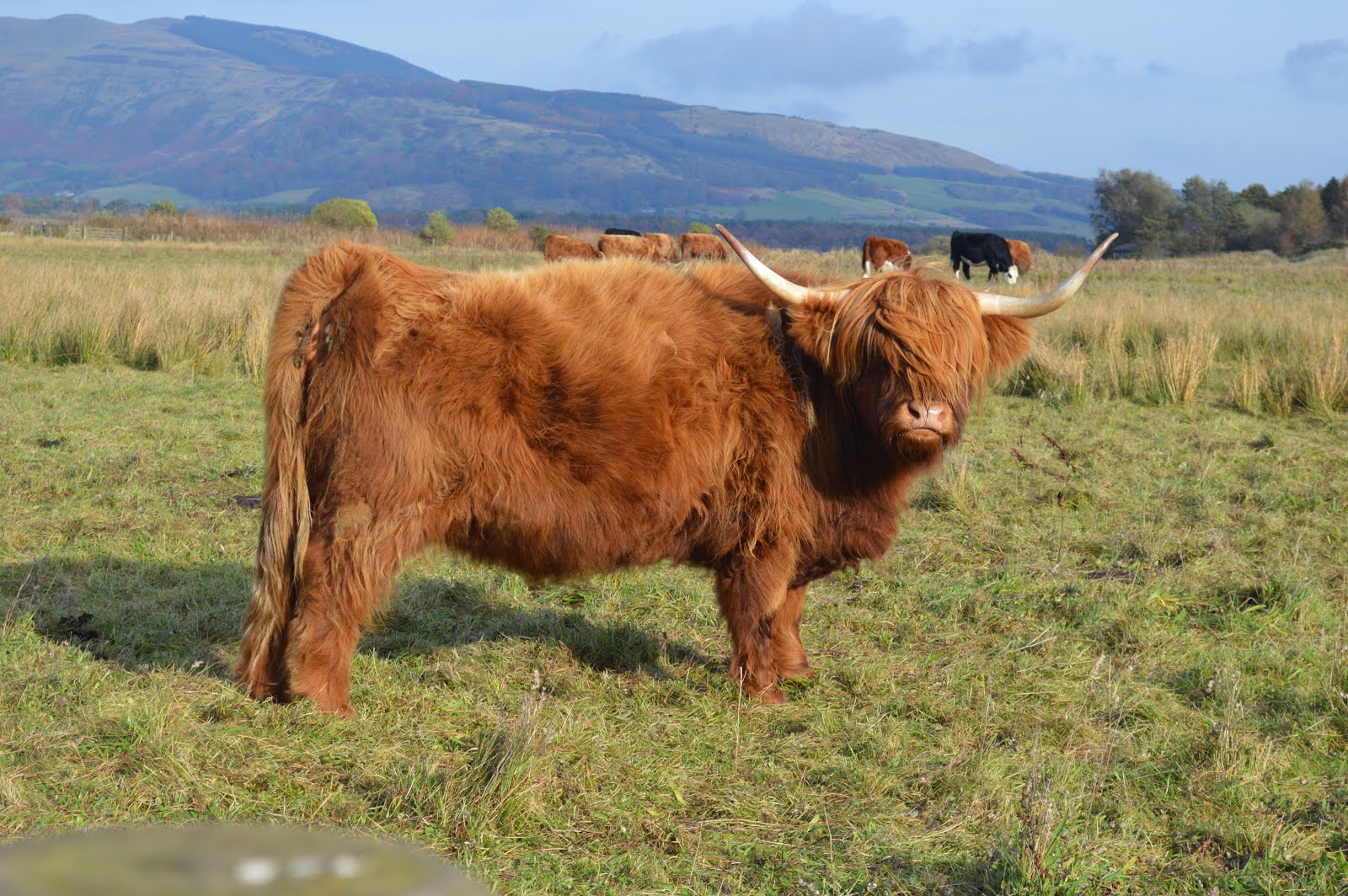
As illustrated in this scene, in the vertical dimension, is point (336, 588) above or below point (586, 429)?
below

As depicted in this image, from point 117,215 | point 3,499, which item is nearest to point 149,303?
point 3,499

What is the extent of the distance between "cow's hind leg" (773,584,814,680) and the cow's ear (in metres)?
1.02

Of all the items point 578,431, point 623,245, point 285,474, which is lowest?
point 285,474

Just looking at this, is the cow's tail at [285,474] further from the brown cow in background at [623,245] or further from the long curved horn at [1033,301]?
the brown cow in background at [623,245]

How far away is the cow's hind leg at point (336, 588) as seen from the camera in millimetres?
3215

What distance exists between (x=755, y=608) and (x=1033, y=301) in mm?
1415

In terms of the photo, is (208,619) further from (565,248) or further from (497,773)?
(565,248)

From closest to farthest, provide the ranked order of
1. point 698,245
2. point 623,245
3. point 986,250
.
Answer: point 623,245, point 698,245, point 986,250

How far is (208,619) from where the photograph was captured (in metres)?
4.04

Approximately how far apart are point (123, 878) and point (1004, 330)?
369 centimetres

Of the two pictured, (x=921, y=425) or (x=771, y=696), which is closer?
(x=921, y=425)

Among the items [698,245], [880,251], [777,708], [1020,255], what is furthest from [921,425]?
[1020,255]

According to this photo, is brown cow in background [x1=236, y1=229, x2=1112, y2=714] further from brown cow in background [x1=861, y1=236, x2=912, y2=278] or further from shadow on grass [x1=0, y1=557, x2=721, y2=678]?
brown cow in background [x1=861, y1=236, x2=912, y2=278]

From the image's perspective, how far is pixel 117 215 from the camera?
45.6m
